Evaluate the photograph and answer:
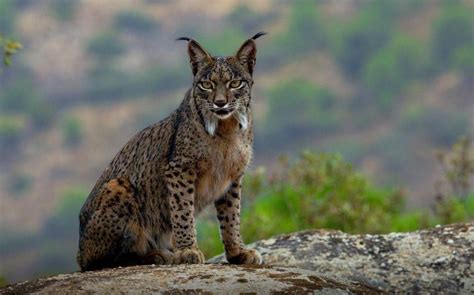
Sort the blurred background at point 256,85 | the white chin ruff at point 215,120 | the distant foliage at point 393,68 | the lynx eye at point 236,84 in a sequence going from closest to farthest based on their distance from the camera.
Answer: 1. the lynx eye at point 236,84
2. the white chin ruff at point 215,120
3. the blurred background at point 256,85
4. the distant foliage at point 393,68

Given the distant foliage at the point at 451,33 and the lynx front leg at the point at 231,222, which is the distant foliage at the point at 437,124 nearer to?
the distant foliage at the point at 451,33

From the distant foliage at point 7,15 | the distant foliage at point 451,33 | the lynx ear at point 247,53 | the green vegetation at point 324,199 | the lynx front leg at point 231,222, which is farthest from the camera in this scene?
the distant foliage at point 451,33

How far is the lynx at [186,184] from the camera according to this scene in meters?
11.4

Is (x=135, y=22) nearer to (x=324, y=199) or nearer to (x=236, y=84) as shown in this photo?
(x=324, y=199)

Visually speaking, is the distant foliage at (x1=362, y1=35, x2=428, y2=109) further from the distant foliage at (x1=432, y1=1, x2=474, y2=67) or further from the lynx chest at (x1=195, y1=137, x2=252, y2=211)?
the lynx chest at (x1=195, y1=137, x2=252, y2=211)

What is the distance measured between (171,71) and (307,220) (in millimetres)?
102747

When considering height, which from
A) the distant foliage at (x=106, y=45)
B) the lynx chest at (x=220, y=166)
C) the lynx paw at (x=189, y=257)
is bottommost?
the lynx paw at (x=189, y=257)

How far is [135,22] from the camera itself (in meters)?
132

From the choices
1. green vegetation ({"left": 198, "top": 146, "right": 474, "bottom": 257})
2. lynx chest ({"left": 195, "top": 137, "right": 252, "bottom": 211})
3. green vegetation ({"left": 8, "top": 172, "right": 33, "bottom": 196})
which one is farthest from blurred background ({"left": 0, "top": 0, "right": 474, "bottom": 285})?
lynx chest ({"left": 195, "top": 137, "right": 252, "bottom": 211})

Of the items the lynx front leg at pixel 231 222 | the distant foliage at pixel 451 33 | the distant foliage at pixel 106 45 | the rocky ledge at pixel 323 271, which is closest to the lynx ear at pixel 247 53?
the lynx front leg at pixel 231 222

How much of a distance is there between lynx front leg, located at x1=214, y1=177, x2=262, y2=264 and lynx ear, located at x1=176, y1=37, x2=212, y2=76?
3.90 feet

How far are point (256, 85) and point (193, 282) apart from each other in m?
110

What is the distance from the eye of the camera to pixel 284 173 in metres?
22.6

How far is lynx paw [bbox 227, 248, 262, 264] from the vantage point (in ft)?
38.7
